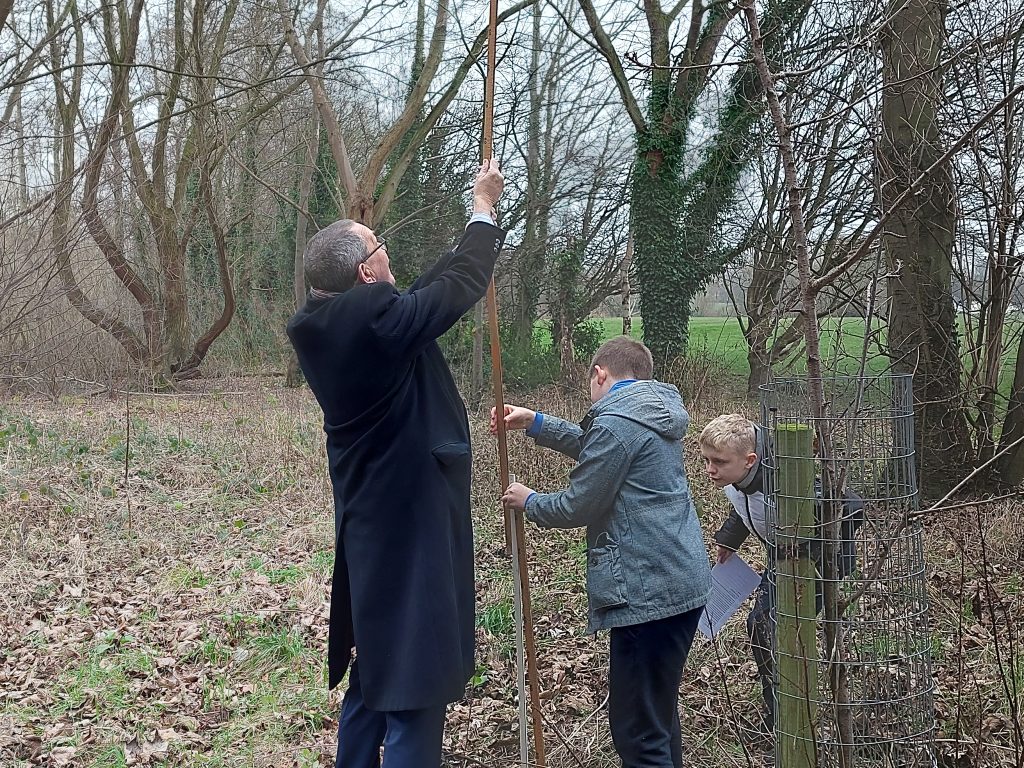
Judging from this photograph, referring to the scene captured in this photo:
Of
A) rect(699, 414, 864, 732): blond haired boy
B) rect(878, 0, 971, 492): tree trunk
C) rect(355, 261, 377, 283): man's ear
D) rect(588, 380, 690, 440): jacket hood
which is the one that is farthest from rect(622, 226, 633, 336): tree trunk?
rect(355, 261, 377, 283): man's ear

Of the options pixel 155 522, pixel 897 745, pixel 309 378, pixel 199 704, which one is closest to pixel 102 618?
pixel 199 704

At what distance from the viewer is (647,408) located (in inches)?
113

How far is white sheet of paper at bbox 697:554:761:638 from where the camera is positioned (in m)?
3.10

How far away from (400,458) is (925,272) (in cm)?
509

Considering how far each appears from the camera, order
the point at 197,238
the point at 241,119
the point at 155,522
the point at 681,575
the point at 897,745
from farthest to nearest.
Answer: the point at 197,238 → the point at 241,119 → the point at 155,522 → the point at 681,575 → the point at 897,745

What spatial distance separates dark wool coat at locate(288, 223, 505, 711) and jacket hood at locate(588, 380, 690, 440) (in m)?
0.48

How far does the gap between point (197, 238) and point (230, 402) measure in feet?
25.2

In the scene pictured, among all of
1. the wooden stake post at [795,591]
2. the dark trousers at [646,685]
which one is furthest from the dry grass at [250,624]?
the wooden stake post at [795,591]

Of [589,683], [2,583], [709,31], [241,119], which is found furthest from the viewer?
[241,119]

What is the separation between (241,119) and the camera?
15125mm

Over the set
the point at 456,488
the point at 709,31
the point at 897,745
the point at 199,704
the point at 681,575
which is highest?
the point at 709,31

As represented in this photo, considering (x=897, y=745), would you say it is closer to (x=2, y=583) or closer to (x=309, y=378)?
(x=309, y=378)

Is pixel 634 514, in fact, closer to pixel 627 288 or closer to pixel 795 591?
pixel 795 591

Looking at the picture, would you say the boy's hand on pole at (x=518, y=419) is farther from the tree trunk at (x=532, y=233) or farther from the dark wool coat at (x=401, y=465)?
the tree trunk at (x=532, y=233)
